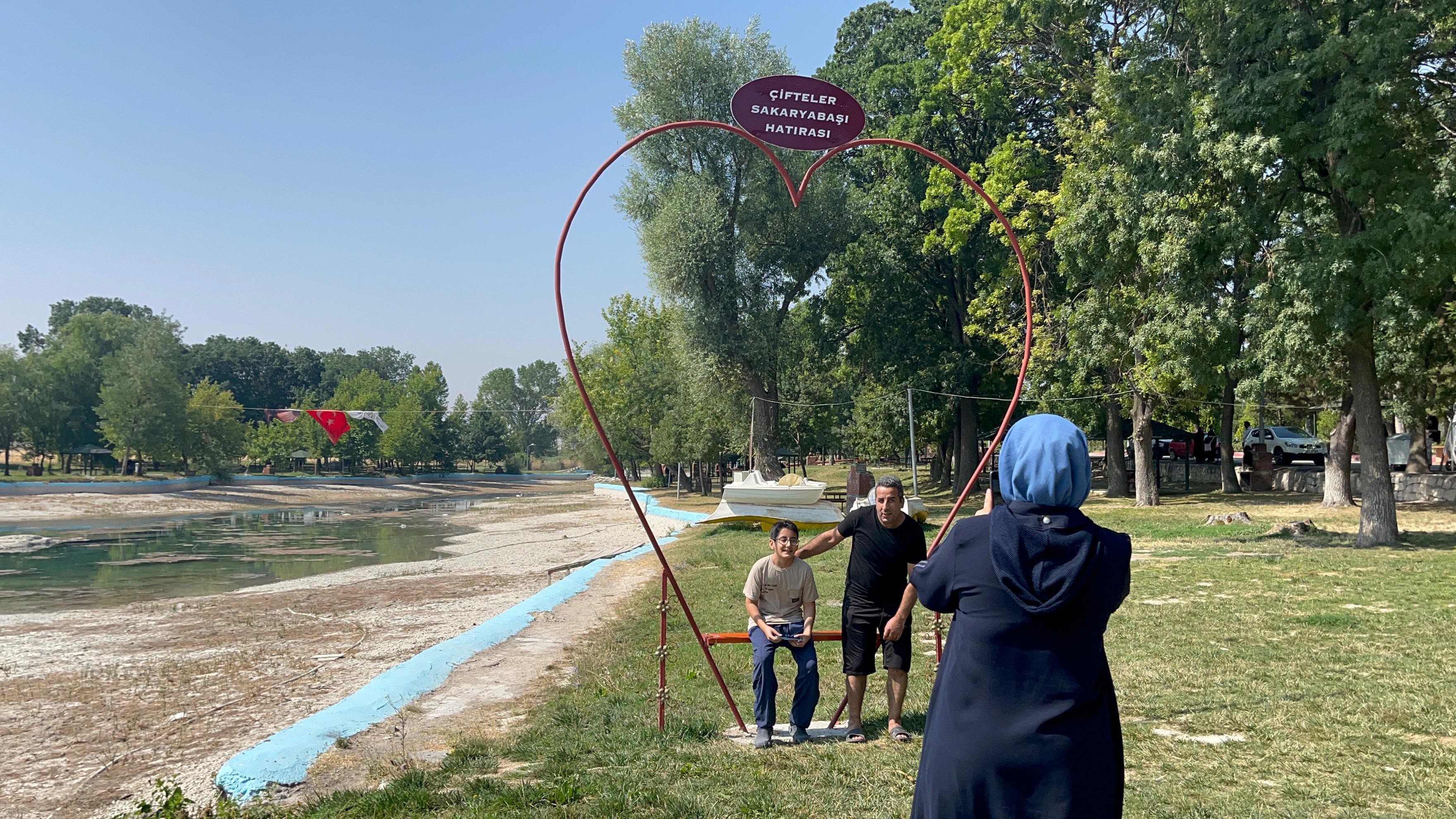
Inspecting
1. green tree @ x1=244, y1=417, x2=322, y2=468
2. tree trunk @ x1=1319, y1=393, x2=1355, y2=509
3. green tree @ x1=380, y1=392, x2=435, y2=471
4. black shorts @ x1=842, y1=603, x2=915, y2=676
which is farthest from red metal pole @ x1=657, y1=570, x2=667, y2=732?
green tree @ x1=244, y1=417, x2=322, y2=468

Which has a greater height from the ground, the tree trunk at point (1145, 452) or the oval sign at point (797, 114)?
the oval sign at point (797, 114)

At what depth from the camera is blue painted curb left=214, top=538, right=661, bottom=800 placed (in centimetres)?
637

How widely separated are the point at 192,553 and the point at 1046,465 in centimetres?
3066

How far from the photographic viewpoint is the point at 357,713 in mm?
7988

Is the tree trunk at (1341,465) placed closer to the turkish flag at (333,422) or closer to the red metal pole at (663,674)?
the red metal pole at (663,674)

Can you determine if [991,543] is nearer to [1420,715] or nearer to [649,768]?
[649,768]

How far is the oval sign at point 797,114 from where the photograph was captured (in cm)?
696

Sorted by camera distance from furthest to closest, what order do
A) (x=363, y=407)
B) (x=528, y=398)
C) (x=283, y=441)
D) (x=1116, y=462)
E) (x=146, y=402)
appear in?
1. (x=528, y=398)
2. (x=363, y=407)
3. (x=283, y=441)
4. (x=146, y=402)
5. (x=1116, y=462)

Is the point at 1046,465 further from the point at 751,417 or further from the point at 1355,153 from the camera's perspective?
the point at 751,417

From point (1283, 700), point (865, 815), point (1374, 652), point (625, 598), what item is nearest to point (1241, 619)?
point (1374, 652)

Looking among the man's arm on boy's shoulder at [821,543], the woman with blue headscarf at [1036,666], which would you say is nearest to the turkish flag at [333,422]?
the man's arm on boy's shoulder at [821,543]

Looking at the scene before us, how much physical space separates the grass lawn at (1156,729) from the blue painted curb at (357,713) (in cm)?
96

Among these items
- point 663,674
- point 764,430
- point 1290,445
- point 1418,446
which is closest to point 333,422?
point 764,430

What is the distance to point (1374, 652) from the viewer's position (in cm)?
839
